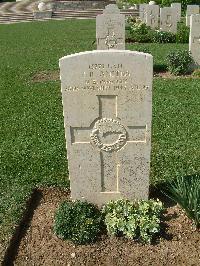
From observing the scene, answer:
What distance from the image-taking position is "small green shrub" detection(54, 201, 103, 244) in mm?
4461

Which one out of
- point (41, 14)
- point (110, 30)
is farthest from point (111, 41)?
point (41, 14)

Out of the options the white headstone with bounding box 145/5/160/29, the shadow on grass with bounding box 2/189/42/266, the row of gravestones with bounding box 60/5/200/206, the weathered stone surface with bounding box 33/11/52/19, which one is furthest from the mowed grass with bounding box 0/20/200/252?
the weathered stone surface with bounding box 33/11/52/19

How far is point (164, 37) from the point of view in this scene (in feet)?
59.0

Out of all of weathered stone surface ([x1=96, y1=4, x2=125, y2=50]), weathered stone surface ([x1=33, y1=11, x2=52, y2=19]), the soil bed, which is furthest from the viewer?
weathered stone surface ([x1=33, y1=11, x2=52, y2=19])

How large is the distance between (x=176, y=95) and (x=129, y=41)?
964 cm

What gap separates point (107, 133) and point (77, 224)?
1.06 metres

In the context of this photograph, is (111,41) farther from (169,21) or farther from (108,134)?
(108,134)

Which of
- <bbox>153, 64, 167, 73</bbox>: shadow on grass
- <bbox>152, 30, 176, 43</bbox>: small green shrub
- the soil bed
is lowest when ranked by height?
the soil bed

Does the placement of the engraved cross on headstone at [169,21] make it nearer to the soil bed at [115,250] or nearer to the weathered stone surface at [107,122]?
the weathered stone surface at [107,122]

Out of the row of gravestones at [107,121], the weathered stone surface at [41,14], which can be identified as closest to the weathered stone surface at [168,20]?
the weathered stone surface at [41,14]

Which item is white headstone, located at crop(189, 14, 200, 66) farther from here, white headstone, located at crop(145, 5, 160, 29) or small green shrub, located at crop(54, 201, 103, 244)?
white headstone, located at crop(145, 5, 160, 29)

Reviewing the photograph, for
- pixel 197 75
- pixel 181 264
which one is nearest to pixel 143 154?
pixel 181 264

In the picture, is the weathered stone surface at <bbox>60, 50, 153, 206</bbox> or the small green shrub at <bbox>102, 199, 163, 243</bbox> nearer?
the weathered stone surface at <bbox>60, 50, 153, 206</bbox>

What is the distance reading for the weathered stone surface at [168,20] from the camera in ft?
62.6
